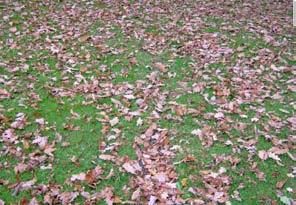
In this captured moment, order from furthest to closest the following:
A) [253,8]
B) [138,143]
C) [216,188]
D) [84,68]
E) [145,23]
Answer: [253,8] → [145,23] → [84,68] → [138,143] → [216,188]

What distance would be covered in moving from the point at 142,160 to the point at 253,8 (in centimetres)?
625

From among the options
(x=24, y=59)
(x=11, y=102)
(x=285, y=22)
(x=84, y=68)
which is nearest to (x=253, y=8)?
(x=285, y=22)

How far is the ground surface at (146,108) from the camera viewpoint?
436 cm

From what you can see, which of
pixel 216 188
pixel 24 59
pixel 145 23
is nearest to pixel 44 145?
pixel 216 188

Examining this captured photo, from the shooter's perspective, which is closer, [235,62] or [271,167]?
[271,167]

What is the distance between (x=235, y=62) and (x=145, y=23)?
2.51 m

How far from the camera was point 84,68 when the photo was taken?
22.1ft

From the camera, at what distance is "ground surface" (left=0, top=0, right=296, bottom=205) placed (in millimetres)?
4355

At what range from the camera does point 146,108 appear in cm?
564

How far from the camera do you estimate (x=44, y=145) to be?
4910 millimetres

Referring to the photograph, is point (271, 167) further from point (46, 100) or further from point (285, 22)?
point (285, 22)

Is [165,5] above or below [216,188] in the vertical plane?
below

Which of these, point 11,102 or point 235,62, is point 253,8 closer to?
point 235,62

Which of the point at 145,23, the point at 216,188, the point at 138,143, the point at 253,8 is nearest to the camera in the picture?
the point at 216,188
